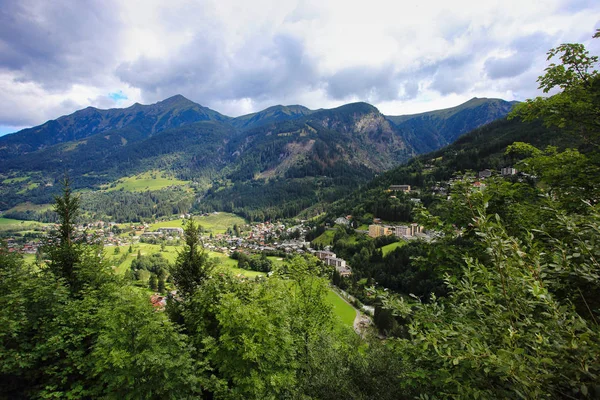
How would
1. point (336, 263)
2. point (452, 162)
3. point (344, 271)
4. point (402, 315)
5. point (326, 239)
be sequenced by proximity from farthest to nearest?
point (452, 162)
point (326, 239)
point (336, 263)
point (344, 271)
point (402, 315)

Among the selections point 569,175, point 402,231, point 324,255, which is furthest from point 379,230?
point 569,175

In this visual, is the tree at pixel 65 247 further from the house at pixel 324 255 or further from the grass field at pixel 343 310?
the house at pixel 324 255

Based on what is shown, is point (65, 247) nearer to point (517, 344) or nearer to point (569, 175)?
point (517, 344)

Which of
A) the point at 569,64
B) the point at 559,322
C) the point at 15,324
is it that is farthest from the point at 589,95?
the point at 15,324

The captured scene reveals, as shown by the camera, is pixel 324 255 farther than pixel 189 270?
Yes

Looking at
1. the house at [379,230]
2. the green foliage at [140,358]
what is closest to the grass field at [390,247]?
the house at [379,230]

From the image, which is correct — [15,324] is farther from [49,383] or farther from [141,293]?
[141,293]

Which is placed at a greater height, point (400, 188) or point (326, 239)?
point (400, 188)

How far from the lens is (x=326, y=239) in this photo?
107 metres

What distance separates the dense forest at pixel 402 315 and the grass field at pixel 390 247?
2316 inches

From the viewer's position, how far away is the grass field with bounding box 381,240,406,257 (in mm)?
75912

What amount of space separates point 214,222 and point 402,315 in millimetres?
179431

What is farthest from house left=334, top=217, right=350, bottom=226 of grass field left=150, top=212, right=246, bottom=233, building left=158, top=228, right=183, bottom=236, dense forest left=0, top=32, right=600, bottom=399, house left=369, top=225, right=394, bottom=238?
dense forest left=0, top=32, right=600, bottom=399

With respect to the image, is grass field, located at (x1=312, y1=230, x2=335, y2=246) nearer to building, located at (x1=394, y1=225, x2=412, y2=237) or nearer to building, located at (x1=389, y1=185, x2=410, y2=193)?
building, located at (x1=394, y1=225, x2=412, y2=237)
